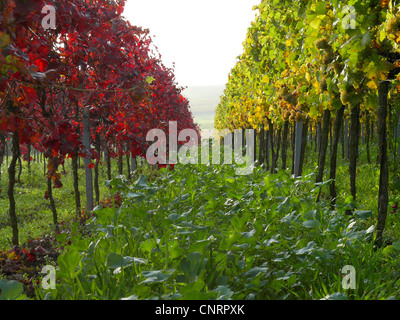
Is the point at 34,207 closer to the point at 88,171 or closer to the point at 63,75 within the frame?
the point at 88,171

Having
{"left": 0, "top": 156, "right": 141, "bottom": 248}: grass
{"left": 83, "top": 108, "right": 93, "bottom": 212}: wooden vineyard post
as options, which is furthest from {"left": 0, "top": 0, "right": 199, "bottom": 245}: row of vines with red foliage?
{"left": 0, "top": 156, "right": 141, "bottom": 248}: grass

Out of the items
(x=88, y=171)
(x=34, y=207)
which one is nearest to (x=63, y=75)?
(x=88, y=171)

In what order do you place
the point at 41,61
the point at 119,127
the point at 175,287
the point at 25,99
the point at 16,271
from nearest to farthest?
the point at 175,287 → the point at 25,99 → the point at 41,61 → the point at 16,271 → the point at 119,127

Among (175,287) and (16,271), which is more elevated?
(175,287)

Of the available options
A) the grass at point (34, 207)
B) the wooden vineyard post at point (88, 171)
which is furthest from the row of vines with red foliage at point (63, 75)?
the grass at point (34, 207)

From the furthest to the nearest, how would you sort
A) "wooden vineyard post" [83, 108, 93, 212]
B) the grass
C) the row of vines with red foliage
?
1. the grass
2. "wooden vineyard post" [83, 108, 93, 212]
3. the row of vines with red foliage

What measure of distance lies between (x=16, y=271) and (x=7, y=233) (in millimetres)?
3399

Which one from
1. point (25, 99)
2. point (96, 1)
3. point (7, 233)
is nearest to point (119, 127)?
point (96, 1)

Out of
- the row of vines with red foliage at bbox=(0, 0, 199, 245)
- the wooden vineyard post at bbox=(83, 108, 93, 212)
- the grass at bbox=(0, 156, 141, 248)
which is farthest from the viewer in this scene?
the grass at bbox=(0, 156, 141, 248)

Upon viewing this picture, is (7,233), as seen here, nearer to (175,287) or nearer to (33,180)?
(175,287)

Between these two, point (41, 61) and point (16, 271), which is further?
point (16, 271)

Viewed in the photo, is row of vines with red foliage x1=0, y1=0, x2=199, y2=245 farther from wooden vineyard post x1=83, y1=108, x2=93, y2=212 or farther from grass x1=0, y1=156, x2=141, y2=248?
grass x1=0, y1=156, x2=141, y2=248

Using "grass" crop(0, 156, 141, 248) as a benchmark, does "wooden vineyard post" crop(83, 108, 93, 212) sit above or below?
above

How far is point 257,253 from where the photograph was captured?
2.59 meters
